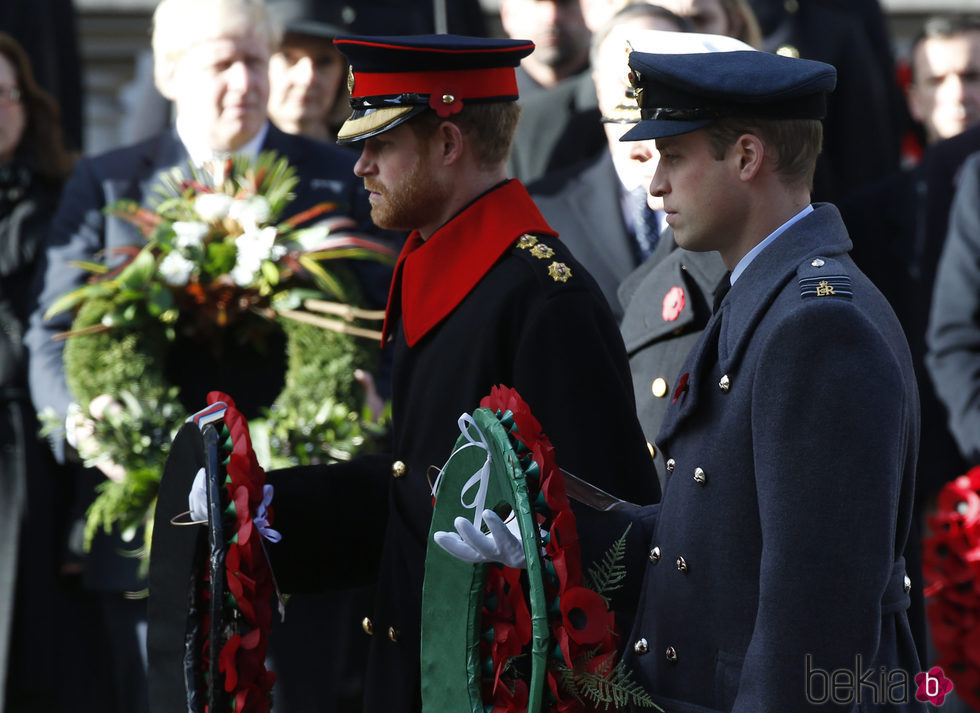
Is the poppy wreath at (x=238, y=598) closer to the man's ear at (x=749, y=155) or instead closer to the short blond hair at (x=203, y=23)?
the man's ear at (x=749, y=155)

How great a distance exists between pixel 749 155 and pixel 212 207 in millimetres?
2403

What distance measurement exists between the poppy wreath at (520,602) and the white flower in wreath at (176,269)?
1.93 meters

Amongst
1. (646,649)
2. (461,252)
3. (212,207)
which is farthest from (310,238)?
(646,649)

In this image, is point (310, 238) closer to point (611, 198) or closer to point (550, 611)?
point (611, 198)

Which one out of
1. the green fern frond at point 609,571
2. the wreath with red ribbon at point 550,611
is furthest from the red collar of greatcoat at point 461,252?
the green fern frond at point 609,571

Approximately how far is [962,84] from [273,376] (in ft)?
10.1

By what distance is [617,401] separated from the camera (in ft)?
9.75

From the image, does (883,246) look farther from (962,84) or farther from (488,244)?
(488,244)

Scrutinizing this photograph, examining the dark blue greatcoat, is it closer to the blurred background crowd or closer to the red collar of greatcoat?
the red collar of greatcoat

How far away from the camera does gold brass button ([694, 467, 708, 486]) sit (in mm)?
2412

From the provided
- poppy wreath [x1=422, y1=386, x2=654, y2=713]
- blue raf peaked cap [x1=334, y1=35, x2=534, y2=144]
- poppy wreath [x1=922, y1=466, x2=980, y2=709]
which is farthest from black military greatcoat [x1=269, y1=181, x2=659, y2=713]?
poppy wreath [x1=922, y1=466, x2=980, y2=709]

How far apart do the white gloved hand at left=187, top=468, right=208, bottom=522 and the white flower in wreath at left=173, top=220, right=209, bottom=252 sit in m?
1.56

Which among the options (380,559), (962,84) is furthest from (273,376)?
(962,84)

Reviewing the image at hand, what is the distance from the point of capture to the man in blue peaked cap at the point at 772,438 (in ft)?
7.24
